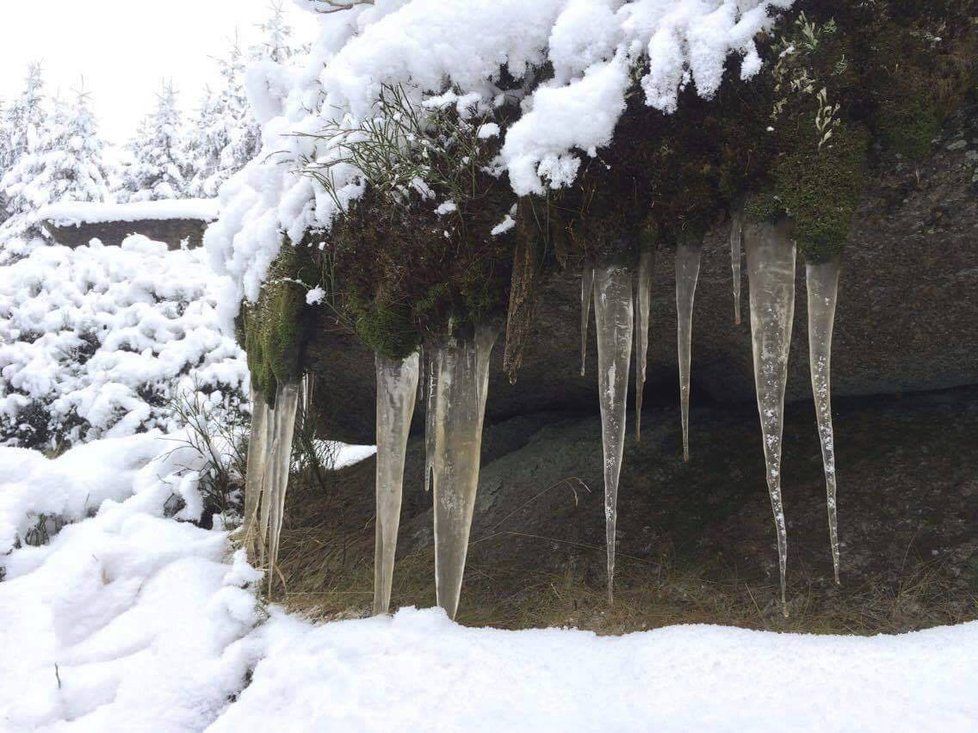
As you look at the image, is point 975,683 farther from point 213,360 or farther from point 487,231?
point 213,360

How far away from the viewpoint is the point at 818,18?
187cm

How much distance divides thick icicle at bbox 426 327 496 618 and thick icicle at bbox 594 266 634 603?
0.46m

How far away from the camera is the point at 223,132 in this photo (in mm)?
22094

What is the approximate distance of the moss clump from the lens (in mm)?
2916

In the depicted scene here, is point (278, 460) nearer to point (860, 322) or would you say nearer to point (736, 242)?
point (736, 242)

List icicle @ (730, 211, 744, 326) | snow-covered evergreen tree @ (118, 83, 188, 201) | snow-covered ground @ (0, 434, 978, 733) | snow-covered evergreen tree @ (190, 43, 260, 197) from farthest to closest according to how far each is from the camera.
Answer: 1. snow-covered evergreen tree @ (118, 83, 188, 201)
2. snow-covered evergreen tree @ (190, 43, 260, 197)
3. icicle @ (730, 211, 744, 326)
4. snow-covered ground @ (0, 434, 978, 733)

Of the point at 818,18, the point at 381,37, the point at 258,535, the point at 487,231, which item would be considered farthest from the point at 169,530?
the point at 818,18

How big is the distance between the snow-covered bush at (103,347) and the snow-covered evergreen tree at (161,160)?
1556cm

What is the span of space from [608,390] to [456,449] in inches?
24.6

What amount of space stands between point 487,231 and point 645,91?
704 mm

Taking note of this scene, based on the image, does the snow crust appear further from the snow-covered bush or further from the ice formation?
the snow-covered bush

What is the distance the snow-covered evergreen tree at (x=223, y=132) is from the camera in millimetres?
20781


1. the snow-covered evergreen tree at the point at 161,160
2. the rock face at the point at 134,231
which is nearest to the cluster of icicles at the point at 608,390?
the rock face at the point at 134,231

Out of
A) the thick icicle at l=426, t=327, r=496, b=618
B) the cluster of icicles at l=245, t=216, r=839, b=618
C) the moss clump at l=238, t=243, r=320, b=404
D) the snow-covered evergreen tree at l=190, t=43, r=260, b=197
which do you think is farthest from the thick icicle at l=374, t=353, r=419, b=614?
the snow-covered evergreen tree at l=190, t=43, r=260, b=197
